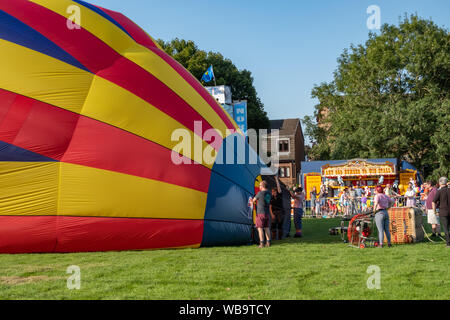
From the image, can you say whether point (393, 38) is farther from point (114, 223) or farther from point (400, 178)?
point (114, 223)

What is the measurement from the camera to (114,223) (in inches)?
289

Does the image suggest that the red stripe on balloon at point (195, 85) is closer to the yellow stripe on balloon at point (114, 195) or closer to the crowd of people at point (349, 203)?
the yellow stripe on balloon at point (114, 195)

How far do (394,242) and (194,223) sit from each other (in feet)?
17.2

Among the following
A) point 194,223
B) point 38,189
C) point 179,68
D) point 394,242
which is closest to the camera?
point 38,189

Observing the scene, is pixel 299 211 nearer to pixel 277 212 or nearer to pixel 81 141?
pixel 277 212

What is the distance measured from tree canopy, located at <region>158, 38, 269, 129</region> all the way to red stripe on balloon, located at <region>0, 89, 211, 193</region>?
27.1 meters

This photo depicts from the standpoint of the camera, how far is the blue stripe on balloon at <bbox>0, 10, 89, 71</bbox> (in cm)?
751

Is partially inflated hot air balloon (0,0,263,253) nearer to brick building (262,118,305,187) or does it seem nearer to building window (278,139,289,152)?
brick building (262,118,305,187)

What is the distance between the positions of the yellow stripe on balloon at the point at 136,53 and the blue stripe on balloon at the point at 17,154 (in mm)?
2631

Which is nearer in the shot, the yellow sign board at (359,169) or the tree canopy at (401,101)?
the yellow sign board at (359,169)

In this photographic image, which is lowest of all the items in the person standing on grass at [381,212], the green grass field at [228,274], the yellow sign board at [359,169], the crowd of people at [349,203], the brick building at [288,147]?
the green grass field at [228,274]

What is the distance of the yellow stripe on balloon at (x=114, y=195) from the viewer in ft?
23.5

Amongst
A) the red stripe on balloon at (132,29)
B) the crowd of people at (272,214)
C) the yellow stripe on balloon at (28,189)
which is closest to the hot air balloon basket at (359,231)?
the crowd of people at (272,214)
